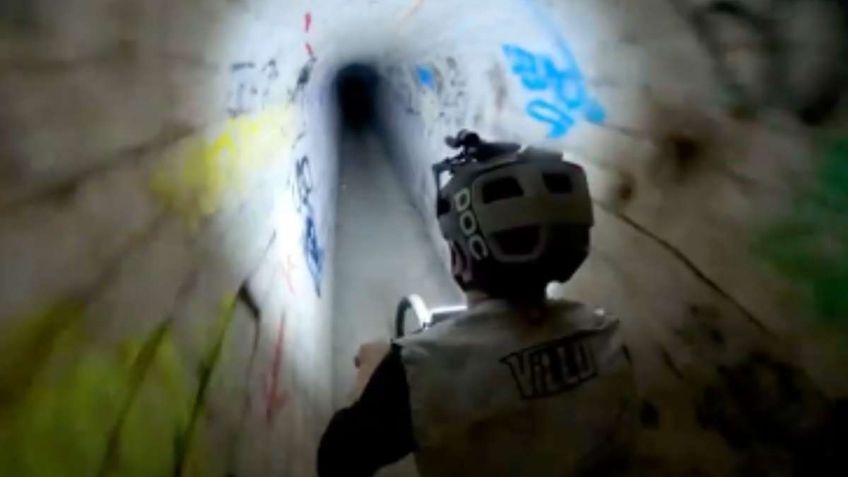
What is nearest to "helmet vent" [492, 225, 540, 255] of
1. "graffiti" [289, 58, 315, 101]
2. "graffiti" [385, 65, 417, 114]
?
"graffiti" [289, 58, 315, 101]

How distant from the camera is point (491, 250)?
1663 mm

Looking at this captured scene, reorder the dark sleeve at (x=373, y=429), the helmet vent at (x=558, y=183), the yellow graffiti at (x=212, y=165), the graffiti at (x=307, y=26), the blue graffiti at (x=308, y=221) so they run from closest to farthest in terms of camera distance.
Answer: the yellow graffiti at (x=212, y=165) → the dark sleeve at (x=373, y=429) → the helmet vent at (x=558, y=183) → the graffiti at (x=307, y=26) → the blue graffiti at (x=308, y=221)

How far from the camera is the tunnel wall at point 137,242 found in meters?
0.83

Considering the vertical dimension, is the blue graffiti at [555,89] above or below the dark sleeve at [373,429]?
above

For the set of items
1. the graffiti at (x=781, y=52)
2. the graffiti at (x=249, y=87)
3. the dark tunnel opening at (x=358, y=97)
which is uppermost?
the dark tunnel opening at (x=358, y=97)

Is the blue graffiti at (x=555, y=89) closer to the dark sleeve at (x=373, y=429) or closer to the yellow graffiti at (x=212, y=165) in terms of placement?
the yellow graffiti at (x=212, y=165)

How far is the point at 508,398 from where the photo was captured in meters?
1.61

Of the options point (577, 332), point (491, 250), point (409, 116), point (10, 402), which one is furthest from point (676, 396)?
point (409, 116)

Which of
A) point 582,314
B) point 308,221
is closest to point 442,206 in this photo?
point 582,314

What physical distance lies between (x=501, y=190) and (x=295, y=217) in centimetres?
157

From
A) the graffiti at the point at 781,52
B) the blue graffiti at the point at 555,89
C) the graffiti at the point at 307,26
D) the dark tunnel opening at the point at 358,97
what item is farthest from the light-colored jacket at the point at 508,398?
the dark tunnel opening at the point at 358,97

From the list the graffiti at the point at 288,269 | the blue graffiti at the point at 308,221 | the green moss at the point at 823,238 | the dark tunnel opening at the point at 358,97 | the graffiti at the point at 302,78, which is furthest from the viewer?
the dark tunnel opening at the point at 358,97

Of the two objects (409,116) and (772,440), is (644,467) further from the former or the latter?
(409,116)

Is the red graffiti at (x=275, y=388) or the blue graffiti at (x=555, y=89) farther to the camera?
the blue graffiti at (x=555, y=89)
